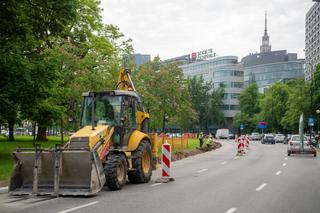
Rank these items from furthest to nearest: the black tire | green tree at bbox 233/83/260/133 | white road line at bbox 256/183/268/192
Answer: green tree at bbox 233/83/260/133, the black tire, white road line at bbox 256/183/268/192

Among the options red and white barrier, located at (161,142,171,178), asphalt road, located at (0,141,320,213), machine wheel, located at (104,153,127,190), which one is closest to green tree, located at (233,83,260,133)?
red and white barrier, located at (161,142,171,178)

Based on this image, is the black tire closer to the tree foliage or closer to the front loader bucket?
the front loader bucket

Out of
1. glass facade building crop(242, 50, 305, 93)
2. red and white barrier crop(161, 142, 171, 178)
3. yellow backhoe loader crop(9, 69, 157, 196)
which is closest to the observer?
yellow backhoe loader crop(9, 69, 157, 196)

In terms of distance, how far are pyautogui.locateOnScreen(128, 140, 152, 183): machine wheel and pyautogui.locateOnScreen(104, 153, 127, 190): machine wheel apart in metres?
1.12

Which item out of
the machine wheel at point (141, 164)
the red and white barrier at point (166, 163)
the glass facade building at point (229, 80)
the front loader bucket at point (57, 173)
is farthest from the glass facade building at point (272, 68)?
the front loader bucket at point (57, 173)

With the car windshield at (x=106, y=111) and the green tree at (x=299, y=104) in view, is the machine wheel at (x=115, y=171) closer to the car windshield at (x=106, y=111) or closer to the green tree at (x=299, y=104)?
the car windshield at (x=106, y=111)

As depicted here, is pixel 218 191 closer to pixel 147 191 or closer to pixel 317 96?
Answer: pixel 147 191

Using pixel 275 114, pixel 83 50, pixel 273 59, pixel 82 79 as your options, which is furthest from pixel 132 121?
pixel 273 59

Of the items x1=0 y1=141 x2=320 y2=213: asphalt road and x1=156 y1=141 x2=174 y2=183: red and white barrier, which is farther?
x1=156 y1=141 x2=174 y2=183: red and white barrier

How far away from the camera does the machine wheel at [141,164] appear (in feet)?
51.3

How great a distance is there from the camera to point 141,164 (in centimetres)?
1588

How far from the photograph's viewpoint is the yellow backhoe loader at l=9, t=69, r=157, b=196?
12742 mm

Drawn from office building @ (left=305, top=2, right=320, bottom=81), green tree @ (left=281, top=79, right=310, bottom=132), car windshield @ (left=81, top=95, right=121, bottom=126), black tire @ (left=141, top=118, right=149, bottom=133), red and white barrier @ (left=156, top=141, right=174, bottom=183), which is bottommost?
red and white barrier @ (left=156, top=141, right=174, bottom=183)

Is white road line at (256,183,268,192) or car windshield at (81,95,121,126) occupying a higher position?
car windshield at (81,95,121,126)
